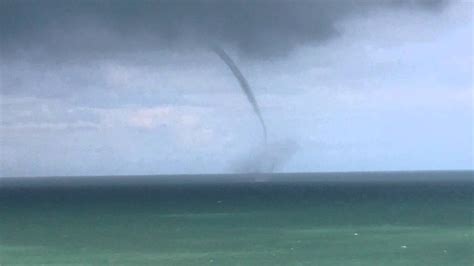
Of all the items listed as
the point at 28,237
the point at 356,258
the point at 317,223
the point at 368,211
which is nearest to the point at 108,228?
the point at 28,237

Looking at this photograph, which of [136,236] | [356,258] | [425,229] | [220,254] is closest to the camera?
[356,258]

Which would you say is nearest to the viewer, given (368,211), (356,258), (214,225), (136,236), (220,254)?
(356,258)

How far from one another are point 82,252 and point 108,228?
299 inches

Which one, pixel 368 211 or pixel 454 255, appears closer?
pixel 454 255

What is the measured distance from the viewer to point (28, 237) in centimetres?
2695

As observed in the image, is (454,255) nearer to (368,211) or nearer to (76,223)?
(76,223)

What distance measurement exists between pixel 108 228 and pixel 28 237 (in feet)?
10.7

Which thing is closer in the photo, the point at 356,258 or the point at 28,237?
the point at 356,258

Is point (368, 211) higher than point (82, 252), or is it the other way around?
point (368, 211)

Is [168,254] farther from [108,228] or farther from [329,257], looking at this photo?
[108,228]

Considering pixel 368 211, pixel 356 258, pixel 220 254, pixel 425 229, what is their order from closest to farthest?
pixel 356 258
pixel 220 254
pixel 425 229
pixel 368 211

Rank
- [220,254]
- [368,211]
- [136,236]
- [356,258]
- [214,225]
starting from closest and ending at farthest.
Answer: [356,258]
[220,254]
[136,236]
[214,225]
[368,211]

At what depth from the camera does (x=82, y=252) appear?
72.6 feet

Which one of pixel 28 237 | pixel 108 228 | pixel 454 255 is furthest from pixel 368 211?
pixel 454 255
